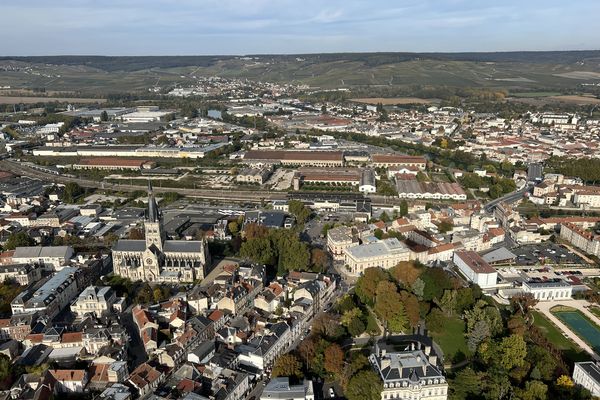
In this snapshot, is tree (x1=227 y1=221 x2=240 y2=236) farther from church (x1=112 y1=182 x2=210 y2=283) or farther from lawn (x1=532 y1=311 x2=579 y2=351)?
lawn (x1=532 y1=311 x2=579 y2=351)

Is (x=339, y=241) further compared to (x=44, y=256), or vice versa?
(x=339, y=241)

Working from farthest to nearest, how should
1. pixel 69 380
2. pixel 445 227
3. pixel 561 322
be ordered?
pixel 445 227 < pixel 561 322 < pixel 69 380

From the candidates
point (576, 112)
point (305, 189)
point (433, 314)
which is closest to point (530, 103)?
point (576, 112)

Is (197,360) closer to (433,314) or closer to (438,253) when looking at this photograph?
(433,314)

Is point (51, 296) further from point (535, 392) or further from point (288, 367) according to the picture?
point (535, 392)

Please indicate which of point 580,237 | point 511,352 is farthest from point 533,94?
point 511,352
